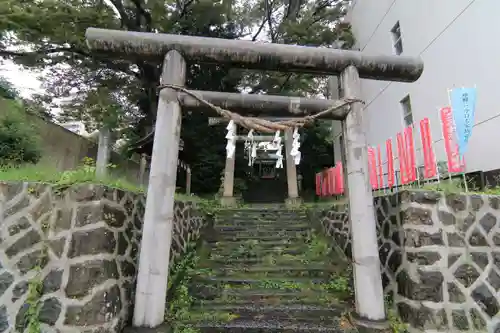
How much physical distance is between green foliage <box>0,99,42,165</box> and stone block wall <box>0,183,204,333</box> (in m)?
3.35

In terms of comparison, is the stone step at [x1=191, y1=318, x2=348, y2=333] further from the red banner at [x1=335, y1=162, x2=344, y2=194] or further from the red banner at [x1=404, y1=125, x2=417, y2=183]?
the red banner at [x1=335, y1=162, x2=344, y2=194]

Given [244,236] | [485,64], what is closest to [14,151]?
[244,236]

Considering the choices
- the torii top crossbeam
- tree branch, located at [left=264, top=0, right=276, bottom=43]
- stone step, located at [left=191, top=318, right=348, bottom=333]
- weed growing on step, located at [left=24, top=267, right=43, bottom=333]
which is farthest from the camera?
tree branch, located at [left=264, top=0, right=276, bottom=43]

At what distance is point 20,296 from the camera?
10.4 feet

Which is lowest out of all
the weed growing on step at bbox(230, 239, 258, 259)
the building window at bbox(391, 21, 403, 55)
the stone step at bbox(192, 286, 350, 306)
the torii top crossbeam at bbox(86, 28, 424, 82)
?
the stone step at bbox(192, 286, 350, 306)

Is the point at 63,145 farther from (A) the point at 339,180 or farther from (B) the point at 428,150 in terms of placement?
(B) the point at 428,150

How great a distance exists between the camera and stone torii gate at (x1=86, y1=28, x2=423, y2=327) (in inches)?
139

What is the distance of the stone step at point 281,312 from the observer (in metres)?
3.95

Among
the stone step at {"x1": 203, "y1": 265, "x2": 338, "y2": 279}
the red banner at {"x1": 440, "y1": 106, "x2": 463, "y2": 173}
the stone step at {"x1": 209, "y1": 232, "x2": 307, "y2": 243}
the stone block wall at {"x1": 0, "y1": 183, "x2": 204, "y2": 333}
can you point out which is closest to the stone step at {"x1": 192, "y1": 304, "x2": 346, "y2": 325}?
the stone step at {"x1": 203, "y1": 265, "x2": 338, "y2": 279}

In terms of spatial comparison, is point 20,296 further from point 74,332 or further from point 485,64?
point 485,64

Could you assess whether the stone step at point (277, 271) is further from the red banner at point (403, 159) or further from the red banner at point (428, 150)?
the red banner at point (403, 159)

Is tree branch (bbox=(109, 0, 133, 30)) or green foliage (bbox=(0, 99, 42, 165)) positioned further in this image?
tree branch (bbox=(109, 0, 133, 30))

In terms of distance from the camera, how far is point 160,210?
359 cm

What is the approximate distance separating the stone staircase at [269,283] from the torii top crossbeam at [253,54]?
3.80 m
